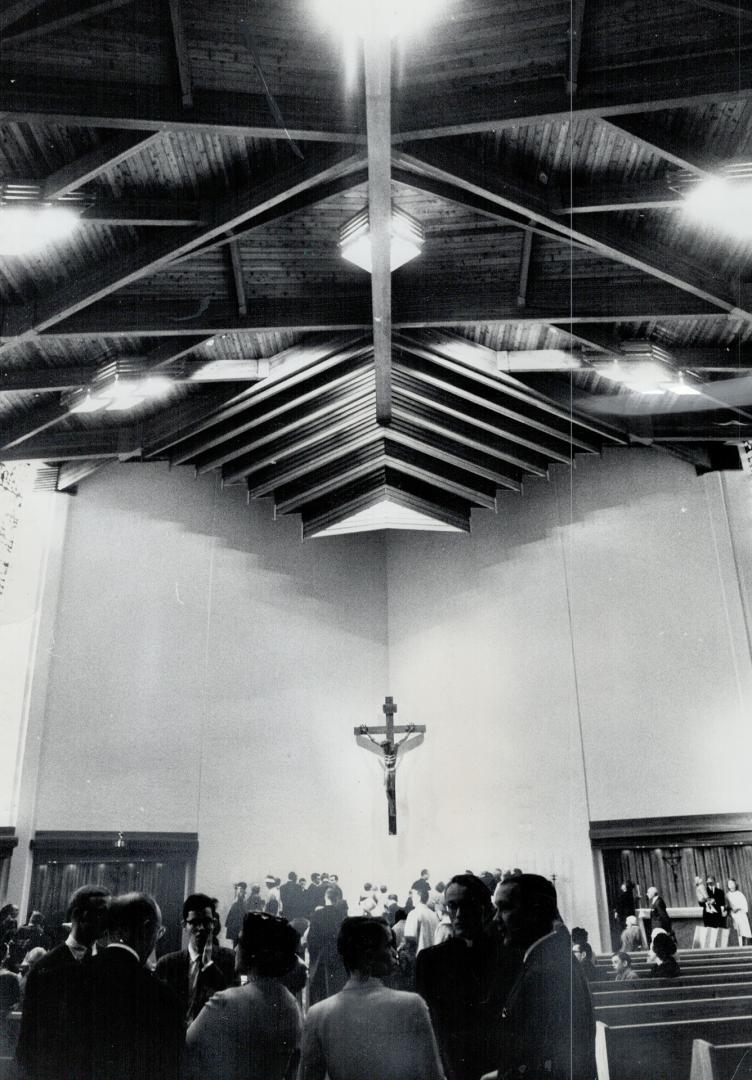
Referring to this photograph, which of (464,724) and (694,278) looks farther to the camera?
(464,724)

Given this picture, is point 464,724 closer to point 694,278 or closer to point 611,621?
point 611,621

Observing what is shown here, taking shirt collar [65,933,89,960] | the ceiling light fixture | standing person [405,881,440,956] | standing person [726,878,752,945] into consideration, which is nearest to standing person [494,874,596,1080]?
shirt collar [65,933,89,960]

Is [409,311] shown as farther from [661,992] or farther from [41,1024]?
[41,1024]

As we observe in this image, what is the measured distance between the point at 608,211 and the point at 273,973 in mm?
6909

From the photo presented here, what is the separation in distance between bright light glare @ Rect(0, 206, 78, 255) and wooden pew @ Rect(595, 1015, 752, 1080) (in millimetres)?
6609

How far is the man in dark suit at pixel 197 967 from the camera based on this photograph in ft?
9.89

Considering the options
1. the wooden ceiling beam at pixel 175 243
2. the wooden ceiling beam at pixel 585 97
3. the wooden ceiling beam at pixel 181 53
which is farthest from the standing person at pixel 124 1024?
the wooden ceiling beam at pixel 175 243

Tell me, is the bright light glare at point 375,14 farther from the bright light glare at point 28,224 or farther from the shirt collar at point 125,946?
the shirt collar at point 125,946

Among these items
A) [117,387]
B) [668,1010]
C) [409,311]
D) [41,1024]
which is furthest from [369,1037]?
[117,387]

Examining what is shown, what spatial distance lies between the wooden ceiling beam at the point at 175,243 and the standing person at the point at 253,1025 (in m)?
5.91

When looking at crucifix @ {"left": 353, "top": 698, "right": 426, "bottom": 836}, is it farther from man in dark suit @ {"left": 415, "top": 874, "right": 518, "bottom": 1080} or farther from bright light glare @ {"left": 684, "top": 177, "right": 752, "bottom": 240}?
man in dark suit @ {"left": 415, "top": 874, "right": 518, "bottom": 1080}

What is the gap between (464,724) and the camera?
13.0m

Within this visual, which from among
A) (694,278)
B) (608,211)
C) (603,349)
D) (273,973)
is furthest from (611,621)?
(273,973)

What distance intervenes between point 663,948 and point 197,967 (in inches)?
130
